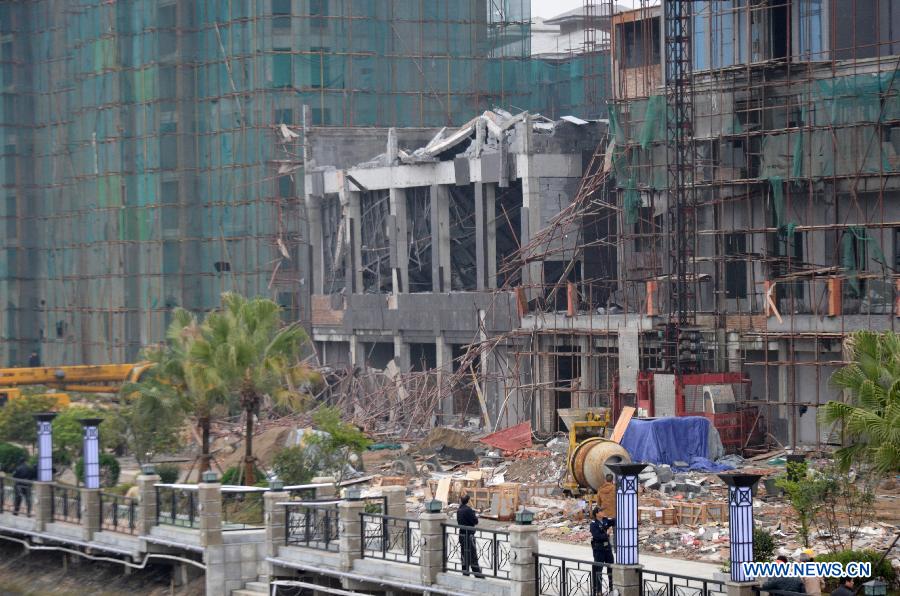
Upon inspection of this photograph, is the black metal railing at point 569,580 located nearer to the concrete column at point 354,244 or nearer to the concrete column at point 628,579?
the concrete column at point 628,579

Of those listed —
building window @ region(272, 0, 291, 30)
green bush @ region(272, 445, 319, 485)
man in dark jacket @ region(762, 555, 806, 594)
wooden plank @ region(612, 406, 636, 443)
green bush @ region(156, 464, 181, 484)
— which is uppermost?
building window @ region(272, 0, 291, 30)

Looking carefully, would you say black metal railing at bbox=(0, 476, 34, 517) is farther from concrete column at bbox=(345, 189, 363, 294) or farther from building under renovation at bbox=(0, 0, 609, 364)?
building under renovation at bbox=(0, 0, 609, 364)

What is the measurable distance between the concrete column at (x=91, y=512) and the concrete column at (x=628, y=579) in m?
16.8

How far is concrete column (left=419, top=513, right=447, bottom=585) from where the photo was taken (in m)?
29.9

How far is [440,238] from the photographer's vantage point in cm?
6588

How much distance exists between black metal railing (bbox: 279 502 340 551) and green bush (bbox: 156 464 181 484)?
1166cm

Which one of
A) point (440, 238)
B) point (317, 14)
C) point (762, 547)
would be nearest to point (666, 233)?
point (440, 238)

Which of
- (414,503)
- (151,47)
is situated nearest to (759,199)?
(414,503)

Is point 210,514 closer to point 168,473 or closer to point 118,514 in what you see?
point 118,514

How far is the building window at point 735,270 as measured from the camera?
2226 inches

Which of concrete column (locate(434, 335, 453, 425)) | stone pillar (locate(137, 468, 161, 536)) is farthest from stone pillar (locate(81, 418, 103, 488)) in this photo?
concrete column (locate(434, 335, 453, 425))

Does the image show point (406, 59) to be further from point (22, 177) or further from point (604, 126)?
point (22, 177)

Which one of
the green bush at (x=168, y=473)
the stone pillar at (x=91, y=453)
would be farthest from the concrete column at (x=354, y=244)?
the stone pillar at (x=91, y=453)

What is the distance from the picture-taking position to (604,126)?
62.4 meters
